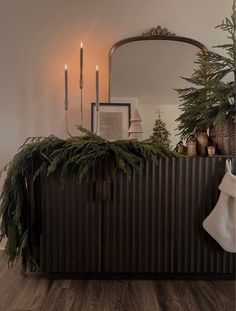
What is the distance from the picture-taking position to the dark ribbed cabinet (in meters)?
1.59

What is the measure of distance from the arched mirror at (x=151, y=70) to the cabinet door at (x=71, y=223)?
77cm

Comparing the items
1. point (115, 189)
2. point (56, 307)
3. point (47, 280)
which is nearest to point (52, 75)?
point (115, 189)

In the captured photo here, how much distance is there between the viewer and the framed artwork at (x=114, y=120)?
2.10 meters

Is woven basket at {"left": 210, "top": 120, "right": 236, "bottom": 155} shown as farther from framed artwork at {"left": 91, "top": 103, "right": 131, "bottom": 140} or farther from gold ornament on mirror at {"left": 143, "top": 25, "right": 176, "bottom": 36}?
gold ornament on mirror at {"left": 143, "top": 25, "right": 176, "bottom": 36}

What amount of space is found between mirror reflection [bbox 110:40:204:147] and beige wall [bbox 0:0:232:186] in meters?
0.10

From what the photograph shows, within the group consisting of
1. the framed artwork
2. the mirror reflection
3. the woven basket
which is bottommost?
the woven basket

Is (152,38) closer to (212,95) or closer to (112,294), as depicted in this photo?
(212,95)

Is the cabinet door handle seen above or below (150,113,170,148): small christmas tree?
below

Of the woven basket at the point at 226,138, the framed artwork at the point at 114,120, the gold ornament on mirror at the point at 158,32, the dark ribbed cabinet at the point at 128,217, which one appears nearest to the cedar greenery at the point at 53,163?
the dark ribbed cabinet at the point at 128,217

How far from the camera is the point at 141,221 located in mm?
1599

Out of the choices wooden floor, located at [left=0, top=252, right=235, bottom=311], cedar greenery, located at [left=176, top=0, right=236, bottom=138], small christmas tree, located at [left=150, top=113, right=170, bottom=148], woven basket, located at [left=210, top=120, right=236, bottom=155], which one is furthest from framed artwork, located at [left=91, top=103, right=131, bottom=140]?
wooden floor, located at [left=0, top=252, right=235, bottom=311]

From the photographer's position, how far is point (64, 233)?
160 centimetres

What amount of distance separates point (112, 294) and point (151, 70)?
1.58 m

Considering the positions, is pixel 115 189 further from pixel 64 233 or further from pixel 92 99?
pixel 92 99
